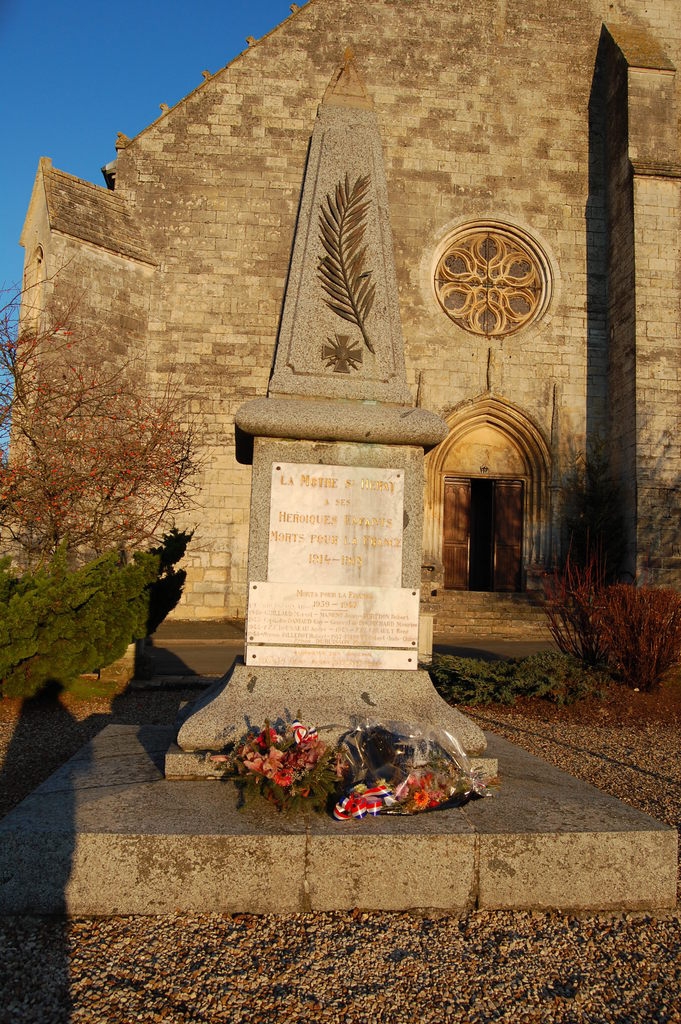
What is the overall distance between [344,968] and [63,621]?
186 inches

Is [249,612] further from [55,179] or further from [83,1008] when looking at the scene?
[55,179]

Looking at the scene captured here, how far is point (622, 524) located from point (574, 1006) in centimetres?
1155

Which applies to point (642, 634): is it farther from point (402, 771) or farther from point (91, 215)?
point (91, 215)

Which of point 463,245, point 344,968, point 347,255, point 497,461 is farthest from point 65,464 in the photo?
point 463,245

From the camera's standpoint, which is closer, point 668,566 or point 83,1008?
point 83,1008

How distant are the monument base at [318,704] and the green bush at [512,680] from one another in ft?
11.9

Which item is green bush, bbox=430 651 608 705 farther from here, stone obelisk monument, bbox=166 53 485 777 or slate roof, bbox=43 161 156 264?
slate roof, bbox=43 161 156 264

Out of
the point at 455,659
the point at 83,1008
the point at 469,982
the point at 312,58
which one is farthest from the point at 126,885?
the point at 312,58

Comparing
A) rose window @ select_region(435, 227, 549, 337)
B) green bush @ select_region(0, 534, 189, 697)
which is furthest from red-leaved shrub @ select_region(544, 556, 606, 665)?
rose window @ select_region(435, 227, 549, 337)

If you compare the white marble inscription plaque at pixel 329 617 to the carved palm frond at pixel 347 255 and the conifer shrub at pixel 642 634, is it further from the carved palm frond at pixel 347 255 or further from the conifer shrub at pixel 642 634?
the conifer shrub at pixel 642 634

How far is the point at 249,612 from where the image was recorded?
3463 millimetres

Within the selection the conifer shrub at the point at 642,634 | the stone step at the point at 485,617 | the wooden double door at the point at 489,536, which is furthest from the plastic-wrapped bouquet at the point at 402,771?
the wooden double door at the point at 489,536

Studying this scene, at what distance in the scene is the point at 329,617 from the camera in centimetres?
346

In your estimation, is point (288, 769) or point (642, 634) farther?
point (642, 634)
